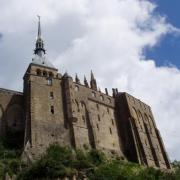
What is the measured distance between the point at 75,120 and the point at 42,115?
470cm

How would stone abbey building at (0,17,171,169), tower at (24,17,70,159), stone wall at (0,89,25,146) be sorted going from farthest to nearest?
stone wall at (0,89,25,146)
stone abbey building at (0,17,171,169)
tower at (24,17,70,159)

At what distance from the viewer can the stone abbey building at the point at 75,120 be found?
166 feet

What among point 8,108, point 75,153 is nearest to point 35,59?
point 8,108

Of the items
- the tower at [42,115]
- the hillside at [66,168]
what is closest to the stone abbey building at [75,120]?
the tower at [42,115]

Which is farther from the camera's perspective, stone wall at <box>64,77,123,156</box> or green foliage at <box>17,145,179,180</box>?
stone wall at <box>64,77,123,156</box>

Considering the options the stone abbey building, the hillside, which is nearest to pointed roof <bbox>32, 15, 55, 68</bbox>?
the stone abbey building

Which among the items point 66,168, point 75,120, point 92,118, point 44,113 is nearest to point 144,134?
point 92,118

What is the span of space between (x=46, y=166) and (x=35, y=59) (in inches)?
1343

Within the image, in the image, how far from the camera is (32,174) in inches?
1535

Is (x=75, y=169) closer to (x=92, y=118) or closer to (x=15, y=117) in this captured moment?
(x=15, y=117)

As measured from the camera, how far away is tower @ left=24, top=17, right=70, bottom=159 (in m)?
48.4

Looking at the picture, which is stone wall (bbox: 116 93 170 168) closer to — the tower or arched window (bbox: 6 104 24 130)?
the tower

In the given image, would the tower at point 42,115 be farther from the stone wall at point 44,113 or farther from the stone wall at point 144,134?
the stone wall at point 144,134

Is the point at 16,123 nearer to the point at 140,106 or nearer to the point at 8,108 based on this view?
the point at 8,108
